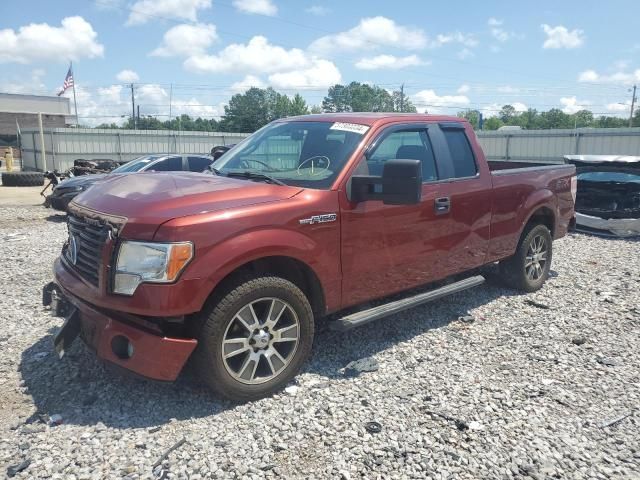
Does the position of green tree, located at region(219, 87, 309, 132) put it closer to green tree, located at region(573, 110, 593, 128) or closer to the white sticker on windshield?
green tree, located at region(573, 110, 593, 128)

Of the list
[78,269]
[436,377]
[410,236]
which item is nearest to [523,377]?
[436,377]

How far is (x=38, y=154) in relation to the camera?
30.1 m

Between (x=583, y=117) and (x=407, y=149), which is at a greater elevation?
(x=583, y=117)

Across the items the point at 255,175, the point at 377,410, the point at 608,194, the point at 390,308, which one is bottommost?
the point at 377,410

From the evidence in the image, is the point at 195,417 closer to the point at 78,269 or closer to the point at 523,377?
the point at 78,269

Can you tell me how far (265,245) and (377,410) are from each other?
1.36 meters

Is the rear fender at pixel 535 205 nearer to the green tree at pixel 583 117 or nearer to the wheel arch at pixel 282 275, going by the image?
the wheel arch at pixel 282 275

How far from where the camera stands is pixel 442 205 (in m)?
4.61

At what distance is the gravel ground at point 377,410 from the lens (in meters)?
2.94

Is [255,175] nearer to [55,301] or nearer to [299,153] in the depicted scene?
[299,153]

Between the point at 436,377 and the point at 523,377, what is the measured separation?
69 centimetres

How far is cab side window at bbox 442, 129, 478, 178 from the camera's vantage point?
4941 mm

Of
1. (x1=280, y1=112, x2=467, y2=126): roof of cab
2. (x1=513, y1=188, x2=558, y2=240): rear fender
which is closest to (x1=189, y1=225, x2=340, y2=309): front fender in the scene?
(x1=280, y1=112, x2=467, y2=126): roof of cab

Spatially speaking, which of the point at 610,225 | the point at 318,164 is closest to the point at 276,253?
the point at 318,164
